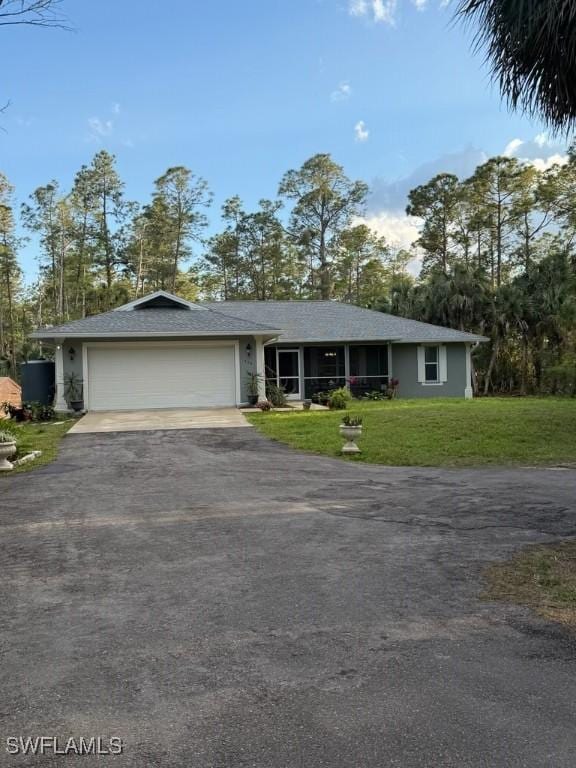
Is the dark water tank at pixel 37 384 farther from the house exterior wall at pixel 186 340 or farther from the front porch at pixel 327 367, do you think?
the front porch at pixel 327 367

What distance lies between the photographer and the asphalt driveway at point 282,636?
2.44 metres

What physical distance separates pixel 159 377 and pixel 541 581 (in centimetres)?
1588

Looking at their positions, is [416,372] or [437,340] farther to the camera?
[416,372]

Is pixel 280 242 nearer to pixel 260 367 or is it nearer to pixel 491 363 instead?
pixel 491 363

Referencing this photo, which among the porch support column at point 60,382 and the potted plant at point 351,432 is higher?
the porch support column at point 60,382

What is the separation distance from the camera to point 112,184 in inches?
1641

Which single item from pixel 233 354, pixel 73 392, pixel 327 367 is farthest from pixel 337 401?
pixel 73 392

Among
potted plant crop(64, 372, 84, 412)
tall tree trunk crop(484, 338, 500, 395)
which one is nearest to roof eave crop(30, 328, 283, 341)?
potted plant crop(64, 372, 84, 412)

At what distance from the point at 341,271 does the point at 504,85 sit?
40365 millimetres

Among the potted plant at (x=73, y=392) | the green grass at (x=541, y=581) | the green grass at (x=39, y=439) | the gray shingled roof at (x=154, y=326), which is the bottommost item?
the green grass at (x=541, y=581)

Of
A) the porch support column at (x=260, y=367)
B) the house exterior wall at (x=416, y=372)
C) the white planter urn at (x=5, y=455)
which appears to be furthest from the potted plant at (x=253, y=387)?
the white planter urn at (x=5, y=455)

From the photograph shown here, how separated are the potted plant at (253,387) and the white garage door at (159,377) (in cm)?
52

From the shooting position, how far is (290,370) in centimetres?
2278

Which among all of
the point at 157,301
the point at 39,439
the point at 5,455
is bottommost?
the point at 39,439
